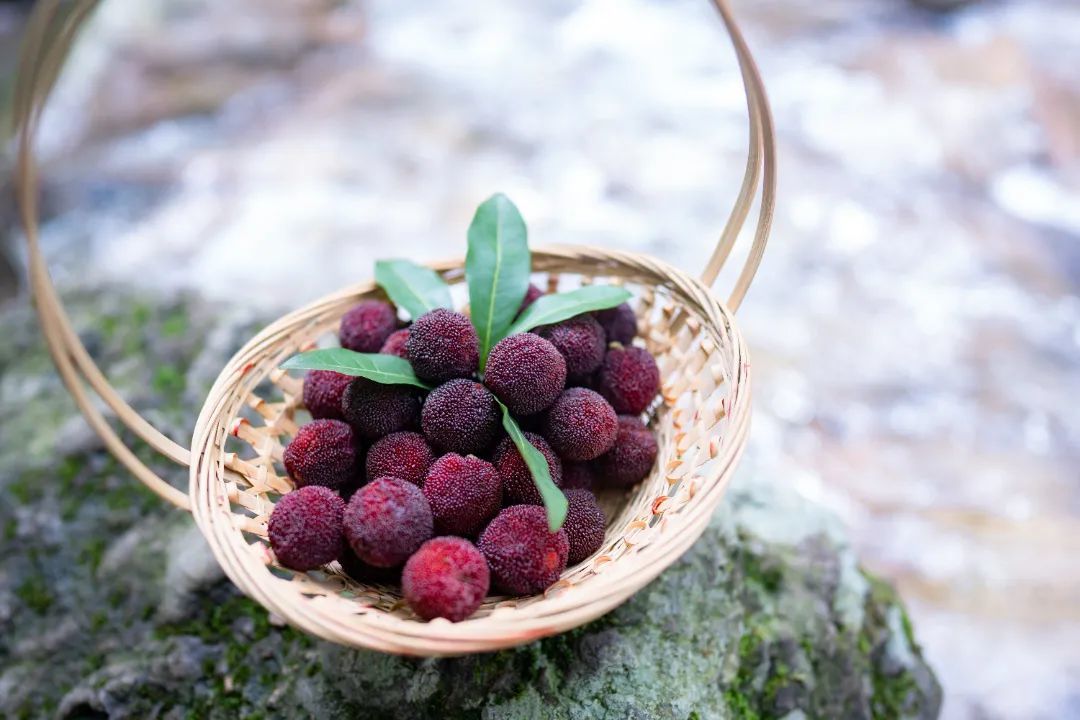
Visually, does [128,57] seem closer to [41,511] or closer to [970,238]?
[41,511]

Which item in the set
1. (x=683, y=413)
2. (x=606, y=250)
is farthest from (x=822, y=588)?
(x=606, y=250)

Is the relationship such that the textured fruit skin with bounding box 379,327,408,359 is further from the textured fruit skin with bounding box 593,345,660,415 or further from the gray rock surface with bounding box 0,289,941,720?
the gray rock surface with bounding box 0,289,941,720

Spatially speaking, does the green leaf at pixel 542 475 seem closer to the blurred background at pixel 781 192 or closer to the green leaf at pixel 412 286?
the green leaf at pixel 412 286

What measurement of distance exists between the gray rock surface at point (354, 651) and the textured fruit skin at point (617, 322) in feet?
1.11

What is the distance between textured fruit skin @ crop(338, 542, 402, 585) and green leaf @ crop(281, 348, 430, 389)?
227 mm

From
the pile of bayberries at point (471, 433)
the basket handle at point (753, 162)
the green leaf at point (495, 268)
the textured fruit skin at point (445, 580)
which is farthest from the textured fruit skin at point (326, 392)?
the basket handle at point (753, 162)

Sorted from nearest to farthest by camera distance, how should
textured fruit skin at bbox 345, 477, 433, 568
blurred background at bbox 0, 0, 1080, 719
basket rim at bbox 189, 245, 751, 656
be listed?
basket rim at bbox 189, 245, 751, 656
textured fruit skin at bbox 345, 477, 433, 568
blurred background at bbox 0, 0, 1080, 719

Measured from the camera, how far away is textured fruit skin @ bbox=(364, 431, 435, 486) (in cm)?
104

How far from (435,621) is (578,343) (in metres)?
0.48

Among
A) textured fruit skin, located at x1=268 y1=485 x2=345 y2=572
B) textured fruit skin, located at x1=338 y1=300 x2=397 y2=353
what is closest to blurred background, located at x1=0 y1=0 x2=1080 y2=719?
textured fruit skin, located at x1=338 y1=300 x2=397 y2=353

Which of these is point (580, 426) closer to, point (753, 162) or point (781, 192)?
point (753, 162)

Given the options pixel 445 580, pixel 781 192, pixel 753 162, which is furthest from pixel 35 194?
pixel 781 192

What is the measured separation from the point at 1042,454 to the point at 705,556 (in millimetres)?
1377

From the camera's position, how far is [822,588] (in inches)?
50.4
